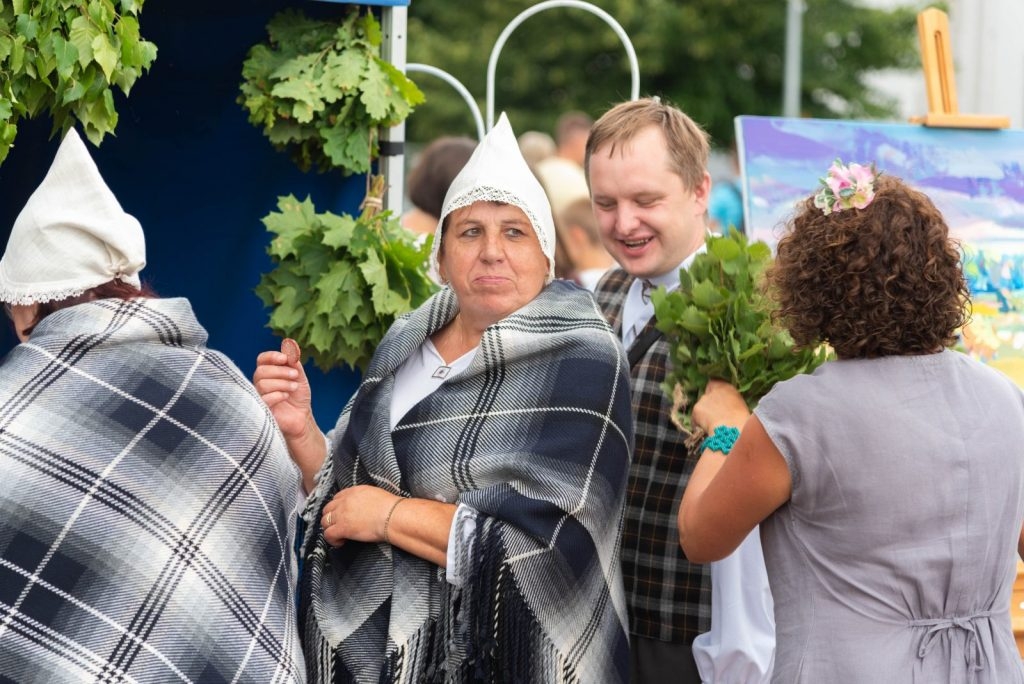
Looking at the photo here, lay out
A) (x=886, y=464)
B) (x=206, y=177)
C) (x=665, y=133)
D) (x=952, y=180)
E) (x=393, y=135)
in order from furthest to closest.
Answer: (x=952, y=180) < (x=206, y=177) < (x=393, y=135) < (x=665, y=133) < (x=886, y=464)

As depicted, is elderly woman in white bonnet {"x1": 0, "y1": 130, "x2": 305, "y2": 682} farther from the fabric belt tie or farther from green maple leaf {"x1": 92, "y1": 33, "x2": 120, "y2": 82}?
the fabric belt tie

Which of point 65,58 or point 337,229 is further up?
point 65,58

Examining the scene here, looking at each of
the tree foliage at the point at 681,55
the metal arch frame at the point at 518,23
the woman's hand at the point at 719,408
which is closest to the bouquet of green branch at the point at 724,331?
the woman's hand at the point at 719,408

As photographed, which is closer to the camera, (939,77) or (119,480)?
(119,480)

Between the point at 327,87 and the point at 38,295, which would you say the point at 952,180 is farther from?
the point at 38,295

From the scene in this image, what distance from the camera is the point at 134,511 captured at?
8.27ft

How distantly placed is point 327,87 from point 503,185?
0.74 m

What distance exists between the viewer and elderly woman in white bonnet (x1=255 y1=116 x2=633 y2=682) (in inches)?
106

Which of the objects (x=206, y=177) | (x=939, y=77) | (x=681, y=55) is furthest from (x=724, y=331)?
(x=681, y=55)

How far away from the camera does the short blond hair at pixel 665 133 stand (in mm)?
3324

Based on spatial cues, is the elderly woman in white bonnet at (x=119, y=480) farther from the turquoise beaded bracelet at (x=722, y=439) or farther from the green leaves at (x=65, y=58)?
the turquoise beaded bracelet at (x=722, y=439)

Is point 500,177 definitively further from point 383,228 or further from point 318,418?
point 318,418

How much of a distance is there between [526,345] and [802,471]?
2.35 ft

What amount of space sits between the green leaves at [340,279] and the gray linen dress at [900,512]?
1.32m
